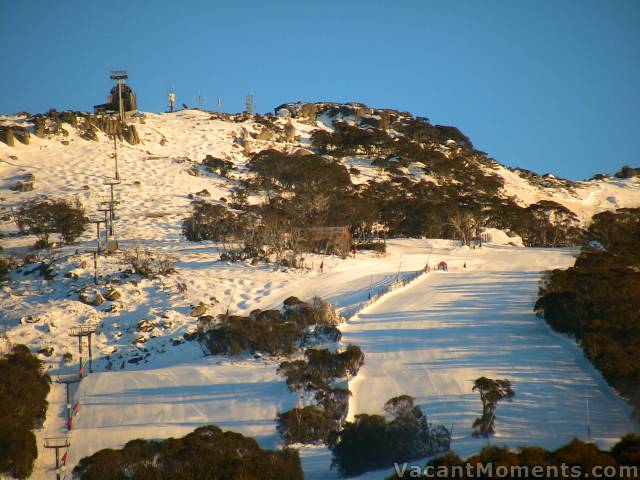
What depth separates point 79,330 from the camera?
31.8 m

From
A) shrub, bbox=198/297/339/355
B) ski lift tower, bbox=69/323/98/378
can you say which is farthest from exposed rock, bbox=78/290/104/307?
shrub, bbox=198/297/339/355

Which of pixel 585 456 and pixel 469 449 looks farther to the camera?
pixel 469 449

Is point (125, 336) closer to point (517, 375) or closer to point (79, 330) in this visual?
point (79, 330)

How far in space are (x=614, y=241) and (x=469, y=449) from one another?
32152 millimetres

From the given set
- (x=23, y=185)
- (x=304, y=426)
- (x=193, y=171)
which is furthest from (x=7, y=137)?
(x=304, y=426)

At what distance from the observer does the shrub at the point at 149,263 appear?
125 ft

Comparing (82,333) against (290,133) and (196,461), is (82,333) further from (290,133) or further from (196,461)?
(290,133)

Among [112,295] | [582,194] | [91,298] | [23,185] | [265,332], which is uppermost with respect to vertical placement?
[582,194]

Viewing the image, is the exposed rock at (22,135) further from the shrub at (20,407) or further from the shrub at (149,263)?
the shrub at (20,407)

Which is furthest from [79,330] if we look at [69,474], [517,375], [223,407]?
[517,375]

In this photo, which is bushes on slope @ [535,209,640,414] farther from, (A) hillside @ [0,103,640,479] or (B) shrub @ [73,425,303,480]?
(B) shrub @ [73,425,303,480]

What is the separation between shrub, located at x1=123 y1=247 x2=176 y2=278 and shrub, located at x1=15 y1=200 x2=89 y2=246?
16.9 ft

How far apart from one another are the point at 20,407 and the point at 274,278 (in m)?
18.0

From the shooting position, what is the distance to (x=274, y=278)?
A: 40125 mm
